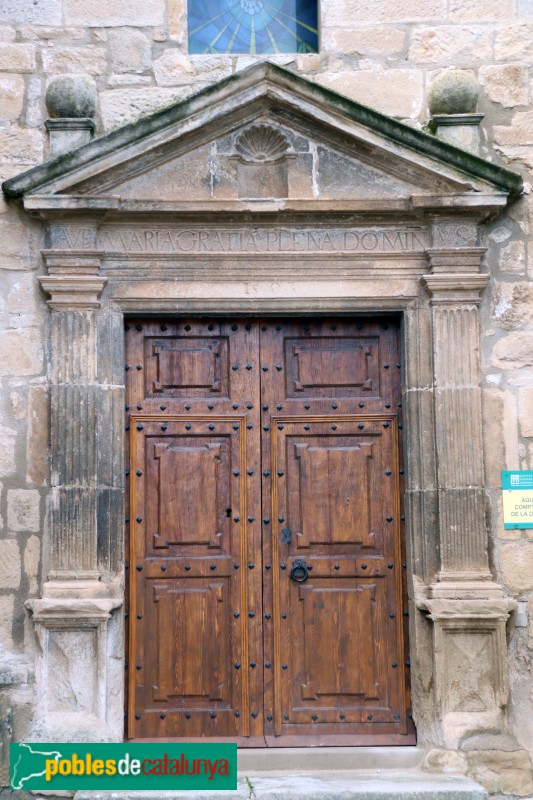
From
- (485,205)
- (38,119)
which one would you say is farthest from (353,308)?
(38,119)

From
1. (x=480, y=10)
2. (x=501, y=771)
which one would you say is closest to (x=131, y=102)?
(x=480, y=10)

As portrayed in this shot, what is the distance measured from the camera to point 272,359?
5.36 m

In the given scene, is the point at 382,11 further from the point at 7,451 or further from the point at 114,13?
the point at 7,451

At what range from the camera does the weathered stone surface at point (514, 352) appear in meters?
5.24

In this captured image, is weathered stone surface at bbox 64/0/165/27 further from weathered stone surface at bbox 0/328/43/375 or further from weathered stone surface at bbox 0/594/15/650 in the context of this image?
weathered stone surface at bbox 0/594/15/650

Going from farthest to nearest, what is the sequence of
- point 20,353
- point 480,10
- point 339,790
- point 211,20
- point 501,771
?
point 211,20 < point 480,10 < point 20,353 < point 501,771 < point 339,790

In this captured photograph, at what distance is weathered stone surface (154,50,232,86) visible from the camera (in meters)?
5.37

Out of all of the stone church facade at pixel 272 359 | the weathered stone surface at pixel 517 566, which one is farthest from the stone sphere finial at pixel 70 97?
the weathered stone surface at pixel 517 566

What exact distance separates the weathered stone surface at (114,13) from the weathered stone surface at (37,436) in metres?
1.96

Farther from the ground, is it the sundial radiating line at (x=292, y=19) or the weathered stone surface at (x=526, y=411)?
the sundial radiating line at (x=292, y=19)

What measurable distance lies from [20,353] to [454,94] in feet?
8.50

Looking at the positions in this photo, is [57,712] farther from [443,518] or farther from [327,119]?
[327,119]

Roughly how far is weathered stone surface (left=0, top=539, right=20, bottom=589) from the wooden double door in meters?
0.57

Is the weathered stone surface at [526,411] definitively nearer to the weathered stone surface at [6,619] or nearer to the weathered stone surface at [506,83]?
the weathered stone surface at [506,83]
